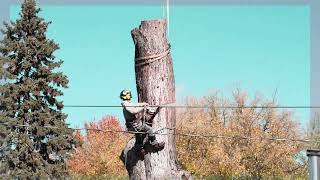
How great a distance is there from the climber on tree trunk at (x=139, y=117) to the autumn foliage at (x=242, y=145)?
39.9ft

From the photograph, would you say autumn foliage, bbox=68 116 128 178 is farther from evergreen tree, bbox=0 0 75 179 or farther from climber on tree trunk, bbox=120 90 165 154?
climber on tree trunk, bbox=120 90 165 154

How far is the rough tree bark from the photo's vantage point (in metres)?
4.65

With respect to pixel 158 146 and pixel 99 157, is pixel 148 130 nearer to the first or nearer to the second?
pixel 158 146

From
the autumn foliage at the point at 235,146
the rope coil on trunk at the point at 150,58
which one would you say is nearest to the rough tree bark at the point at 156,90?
the rope coil on trunk at the point at 150,58

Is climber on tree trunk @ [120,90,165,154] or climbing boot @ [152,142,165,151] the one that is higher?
climber on tree trunk @ [120,90,165,154]

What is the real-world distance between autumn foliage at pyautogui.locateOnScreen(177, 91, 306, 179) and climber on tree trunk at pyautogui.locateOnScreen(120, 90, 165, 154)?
1216 centimetres

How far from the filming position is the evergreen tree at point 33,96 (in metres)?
16.1

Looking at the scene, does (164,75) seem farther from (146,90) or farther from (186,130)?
(186,130)

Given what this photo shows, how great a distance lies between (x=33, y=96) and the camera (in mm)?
17031

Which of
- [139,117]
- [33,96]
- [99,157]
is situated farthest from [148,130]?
[99,157]

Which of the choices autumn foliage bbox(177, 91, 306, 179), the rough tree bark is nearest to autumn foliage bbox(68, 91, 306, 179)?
autumn foliage bbox(177, 91, 306, 179)

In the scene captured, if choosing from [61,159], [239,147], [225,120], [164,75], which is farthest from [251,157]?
[164,75]

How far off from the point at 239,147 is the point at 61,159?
4835 mm

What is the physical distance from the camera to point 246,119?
1722 cm
